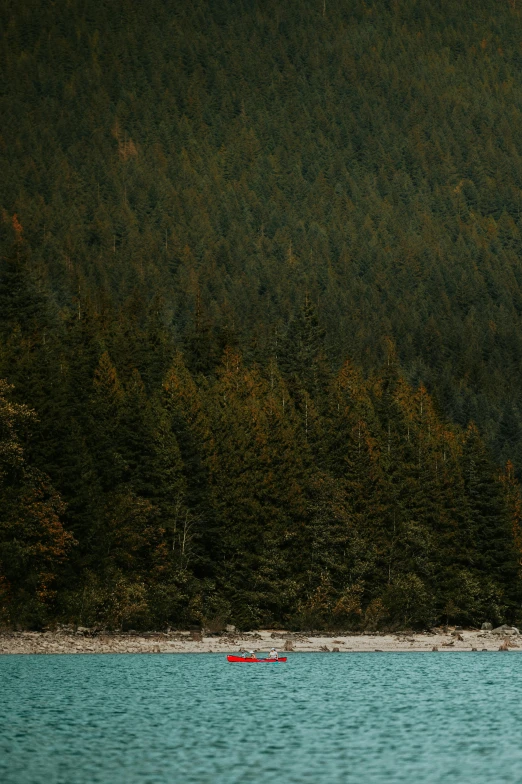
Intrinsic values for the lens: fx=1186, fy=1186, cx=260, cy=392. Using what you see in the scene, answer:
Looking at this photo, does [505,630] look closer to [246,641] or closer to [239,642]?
[246,641]

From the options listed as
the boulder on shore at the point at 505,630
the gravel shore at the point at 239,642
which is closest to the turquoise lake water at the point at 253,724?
the gravel shore at the point at 239,642

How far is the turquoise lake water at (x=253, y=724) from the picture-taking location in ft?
103

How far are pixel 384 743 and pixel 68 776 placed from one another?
10.6m

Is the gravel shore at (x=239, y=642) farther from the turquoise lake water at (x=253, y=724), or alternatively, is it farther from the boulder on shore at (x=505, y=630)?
the turquoise lake water at (x=253, y=724)

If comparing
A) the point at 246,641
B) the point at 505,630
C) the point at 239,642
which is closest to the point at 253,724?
the point at 239,642

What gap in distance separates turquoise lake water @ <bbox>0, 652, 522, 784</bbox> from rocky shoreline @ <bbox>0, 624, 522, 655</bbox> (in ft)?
30.7

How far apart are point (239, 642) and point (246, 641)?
4.08 ft

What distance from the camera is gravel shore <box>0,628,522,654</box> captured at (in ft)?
253

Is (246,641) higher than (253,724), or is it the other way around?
(246,641)

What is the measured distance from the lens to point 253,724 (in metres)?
41.1

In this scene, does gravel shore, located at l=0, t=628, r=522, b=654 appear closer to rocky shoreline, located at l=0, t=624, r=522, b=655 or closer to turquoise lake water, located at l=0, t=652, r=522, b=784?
A: rocky shoreline, located at l=0, t=624, r=522, b=655

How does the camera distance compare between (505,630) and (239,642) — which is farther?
(505,630)

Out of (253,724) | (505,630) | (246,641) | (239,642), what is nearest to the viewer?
(253,724)

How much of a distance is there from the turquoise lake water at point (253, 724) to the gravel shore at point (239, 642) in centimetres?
929
